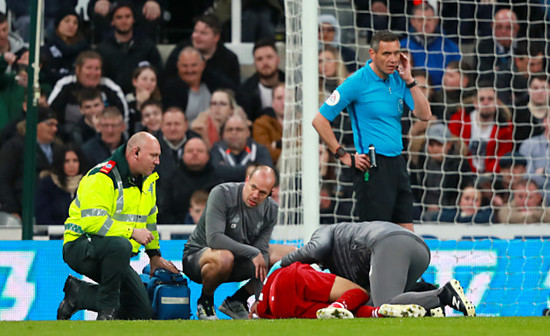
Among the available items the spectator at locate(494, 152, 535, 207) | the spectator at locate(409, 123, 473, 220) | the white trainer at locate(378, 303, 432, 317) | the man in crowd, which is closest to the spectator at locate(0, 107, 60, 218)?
the man in crowd

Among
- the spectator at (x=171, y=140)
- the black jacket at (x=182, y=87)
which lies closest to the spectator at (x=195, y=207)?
the spectator at (x=171, y=140)

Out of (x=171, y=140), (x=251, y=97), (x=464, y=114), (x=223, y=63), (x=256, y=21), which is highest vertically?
(x=256, y=21)

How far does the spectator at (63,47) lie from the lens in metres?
9.70

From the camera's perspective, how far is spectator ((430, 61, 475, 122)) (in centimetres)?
990

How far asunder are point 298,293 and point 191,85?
413 centimetres

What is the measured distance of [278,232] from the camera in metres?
8.46

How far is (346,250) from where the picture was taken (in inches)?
247

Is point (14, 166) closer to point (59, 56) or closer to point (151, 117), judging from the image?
point (59, 56)

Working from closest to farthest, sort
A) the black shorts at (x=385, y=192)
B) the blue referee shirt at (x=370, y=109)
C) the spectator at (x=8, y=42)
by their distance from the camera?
the black shorts at (x=385, y=192) < the blue referee shirt at (x=370, y=109) < the spectator at (x=8, y=42)

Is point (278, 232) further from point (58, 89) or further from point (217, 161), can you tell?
point (58, 89)

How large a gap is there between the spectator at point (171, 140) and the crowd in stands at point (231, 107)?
12 mm

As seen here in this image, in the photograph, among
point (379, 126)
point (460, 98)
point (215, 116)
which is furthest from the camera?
point (460, 98)

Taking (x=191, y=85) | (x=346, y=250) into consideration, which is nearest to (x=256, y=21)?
(x=191, y=85)

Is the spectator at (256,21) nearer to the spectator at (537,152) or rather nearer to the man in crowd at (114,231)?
the spectator at (537,152)
